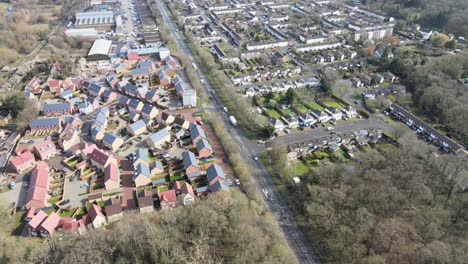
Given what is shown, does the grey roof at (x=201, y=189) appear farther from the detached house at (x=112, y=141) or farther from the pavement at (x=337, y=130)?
the detached house at (x=112, y=141)

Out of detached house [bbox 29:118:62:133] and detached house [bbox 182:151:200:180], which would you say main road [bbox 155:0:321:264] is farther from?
detached house [bbox 29:118:62:133]

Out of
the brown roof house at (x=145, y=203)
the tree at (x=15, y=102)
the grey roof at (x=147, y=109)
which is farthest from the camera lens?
the grey roof at (x=147, y=109)

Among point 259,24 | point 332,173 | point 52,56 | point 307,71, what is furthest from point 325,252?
point 259,24

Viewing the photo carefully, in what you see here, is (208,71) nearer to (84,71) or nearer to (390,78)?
(84,71)

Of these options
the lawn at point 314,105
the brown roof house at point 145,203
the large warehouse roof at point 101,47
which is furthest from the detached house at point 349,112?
the large warehouse roof at point 101,47

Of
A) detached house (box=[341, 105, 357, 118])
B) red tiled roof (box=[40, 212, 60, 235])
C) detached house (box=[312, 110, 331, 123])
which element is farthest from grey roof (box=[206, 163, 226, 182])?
detached house (box=[341, 105, 357, 118])

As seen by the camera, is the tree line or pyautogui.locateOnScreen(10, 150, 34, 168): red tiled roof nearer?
the tree line
